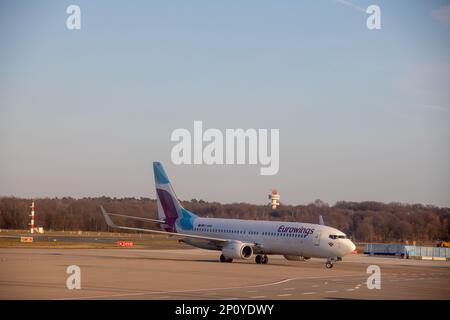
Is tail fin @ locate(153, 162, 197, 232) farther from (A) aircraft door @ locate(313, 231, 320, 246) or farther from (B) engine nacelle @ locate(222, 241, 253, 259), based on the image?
(A) aircraft door @ locate(313, 231, 320, 246)

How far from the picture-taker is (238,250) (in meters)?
52.6

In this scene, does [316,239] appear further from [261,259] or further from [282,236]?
[261,259]

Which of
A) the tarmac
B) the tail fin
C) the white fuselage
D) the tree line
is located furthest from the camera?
the tree line

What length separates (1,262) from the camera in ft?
153

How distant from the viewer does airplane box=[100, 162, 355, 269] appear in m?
50.0

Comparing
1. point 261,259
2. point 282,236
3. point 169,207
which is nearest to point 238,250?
point 261,259

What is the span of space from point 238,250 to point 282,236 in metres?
3.39

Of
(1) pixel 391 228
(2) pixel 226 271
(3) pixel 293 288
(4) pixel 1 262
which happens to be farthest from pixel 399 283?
(1) pixel 391 228

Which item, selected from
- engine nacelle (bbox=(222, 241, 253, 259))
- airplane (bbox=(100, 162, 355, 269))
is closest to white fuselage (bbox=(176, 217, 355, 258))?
airplane (bbox=(100, 162, 355, 269))
